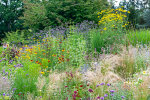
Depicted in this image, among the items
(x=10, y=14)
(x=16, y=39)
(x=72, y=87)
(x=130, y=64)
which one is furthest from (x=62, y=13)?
(x=72, y=87)

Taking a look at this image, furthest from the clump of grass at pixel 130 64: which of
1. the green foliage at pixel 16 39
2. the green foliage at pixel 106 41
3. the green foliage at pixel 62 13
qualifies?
the green foliage at pixel 62 13

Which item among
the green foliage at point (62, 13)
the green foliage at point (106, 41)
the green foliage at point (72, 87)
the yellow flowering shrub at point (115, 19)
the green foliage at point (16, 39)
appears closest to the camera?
the green foliage at point (72, 87)

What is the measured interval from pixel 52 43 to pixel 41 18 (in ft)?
25.7

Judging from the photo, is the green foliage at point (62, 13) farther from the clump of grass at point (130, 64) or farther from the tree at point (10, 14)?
the tree at point (10, 14)

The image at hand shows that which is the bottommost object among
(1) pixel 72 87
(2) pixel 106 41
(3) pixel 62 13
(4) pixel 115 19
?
(1) pixel 72 87

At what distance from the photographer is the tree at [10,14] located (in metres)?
23.3

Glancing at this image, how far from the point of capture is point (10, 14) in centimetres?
2328

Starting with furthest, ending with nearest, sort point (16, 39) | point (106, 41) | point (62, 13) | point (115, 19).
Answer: point (62, 13)
point (16, 39)
point (115, 19)
point (106, 41)

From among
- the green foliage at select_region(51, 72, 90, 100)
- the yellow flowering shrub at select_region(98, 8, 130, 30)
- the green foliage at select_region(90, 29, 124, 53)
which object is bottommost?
the green foliage at select_region(51, 72, 90, 100)

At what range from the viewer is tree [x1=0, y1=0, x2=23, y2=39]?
76.5 feet

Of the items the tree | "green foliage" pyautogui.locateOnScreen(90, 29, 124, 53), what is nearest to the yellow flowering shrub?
"green foliage" pyautogui.locateOnScreen(90, 29, 124, 53)

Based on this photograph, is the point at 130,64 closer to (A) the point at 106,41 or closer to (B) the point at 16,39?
(A) the point at 106,41

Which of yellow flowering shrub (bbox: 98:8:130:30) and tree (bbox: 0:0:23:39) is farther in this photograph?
tree (bbox: 0:0:23:39)

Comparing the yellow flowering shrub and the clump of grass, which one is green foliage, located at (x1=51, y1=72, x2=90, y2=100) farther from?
the yellow flowering shrub
